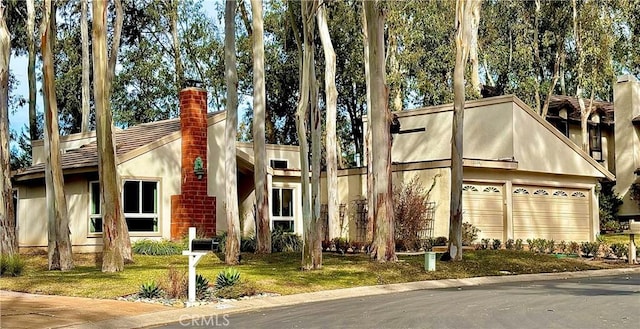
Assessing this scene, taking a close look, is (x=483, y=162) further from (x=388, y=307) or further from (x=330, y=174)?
(x=388, y=307)

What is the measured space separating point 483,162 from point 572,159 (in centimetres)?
625

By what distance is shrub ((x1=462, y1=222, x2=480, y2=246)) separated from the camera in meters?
29.3

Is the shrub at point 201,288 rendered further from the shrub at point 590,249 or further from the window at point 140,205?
the shrub at point 590,249

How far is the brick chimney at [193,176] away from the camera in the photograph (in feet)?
93.1

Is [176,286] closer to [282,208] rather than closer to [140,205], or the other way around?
[140,205]

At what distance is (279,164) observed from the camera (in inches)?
1347

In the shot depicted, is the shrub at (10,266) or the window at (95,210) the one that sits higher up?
the window at (95,210)

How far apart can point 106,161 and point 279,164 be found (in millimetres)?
14095

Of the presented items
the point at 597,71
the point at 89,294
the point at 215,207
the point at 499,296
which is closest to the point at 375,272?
the point at 499,296

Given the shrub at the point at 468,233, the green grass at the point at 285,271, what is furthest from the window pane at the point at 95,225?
the shrub at the point at 468,233

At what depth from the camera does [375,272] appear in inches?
800

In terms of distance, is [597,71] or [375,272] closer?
[375,272]

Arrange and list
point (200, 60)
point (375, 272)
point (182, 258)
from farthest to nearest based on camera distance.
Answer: point (200, 60)
point (182, 258)
point (375, 272)

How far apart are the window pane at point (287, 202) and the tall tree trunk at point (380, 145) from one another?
9.99m
